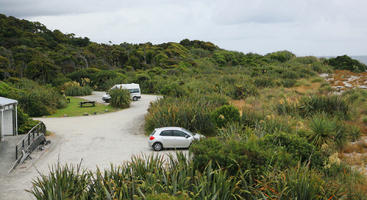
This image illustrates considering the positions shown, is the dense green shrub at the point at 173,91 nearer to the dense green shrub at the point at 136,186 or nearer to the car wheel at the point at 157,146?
the car wheel at the point at 157,146

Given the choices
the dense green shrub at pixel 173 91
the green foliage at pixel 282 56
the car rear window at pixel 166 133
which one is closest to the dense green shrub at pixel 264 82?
the dense green shrub at pixel 173 91

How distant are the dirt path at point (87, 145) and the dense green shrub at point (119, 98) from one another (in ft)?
10.2

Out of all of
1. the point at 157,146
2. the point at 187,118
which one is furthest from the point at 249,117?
the point at 157,146

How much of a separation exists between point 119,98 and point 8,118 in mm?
14391

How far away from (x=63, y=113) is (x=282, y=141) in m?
22.5

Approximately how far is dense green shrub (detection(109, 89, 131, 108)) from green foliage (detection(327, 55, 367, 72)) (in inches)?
1368

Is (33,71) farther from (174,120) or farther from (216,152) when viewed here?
(216,152)

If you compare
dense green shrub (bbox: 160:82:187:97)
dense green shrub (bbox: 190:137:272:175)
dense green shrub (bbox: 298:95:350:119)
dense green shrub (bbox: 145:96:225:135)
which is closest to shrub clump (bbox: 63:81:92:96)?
dense green shrub (bbox: 160:82:187:97)

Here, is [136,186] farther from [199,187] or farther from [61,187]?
[61,187]

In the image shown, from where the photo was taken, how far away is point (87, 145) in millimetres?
17531

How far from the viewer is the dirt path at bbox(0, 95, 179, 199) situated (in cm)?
1211

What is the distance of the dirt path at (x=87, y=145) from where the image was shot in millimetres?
12109

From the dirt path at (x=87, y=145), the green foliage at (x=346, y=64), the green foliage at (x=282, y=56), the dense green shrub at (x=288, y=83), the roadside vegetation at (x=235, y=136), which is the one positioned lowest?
the dirt path at (x=87, y=145)

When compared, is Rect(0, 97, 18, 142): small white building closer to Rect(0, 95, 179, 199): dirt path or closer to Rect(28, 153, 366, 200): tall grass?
Rect(0, 95, 179, 199): dirt path
